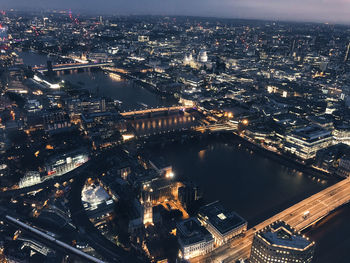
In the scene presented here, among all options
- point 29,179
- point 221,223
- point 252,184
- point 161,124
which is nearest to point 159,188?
point 221,223

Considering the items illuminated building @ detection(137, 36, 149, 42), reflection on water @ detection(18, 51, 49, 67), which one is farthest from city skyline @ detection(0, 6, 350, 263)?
illuminated building @ detection(137, 36, 149, 42)

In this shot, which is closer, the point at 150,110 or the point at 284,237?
the point at 284,237

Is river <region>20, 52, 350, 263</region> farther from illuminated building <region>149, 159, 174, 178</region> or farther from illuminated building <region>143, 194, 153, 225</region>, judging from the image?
illuminated building <region>143, 194, 153, 225</region>

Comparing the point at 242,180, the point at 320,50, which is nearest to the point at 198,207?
the point at 242,180

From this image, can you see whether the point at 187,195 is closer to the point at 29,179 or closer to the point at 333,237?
the point at 333,237

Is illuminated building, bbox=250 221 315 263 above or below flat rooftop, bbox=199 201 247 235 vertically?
above
